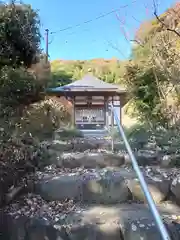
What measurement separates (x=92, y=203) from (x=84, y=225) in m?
0.42

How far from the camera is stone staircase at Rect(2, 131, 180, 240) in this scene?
191 centimetres

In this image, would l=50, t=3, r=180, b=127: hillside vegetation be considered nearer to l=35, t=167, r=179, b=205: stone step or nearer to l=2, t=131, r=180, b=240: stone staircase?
l=2, t=131, r=180, b=240: stone staircase

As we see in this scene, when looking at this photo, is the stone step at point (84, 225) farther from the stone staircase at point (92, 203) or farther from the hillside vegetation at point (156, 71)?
the hillside vegetation at point (156, 71)

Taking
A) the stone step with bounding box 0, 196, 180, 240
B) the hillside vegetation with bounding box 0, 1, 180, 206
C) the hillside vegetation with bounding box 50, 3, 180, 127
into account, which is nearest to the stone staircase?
the stone step with bounding box 0, 196, 180, 240

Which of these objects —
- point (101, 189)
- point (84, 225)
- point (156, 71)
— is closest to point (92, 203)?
point (101, 189)

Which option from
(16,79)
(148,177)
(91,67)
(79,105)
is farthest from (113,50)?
(91,67)

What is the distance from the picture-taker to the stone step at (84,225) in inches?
74.5

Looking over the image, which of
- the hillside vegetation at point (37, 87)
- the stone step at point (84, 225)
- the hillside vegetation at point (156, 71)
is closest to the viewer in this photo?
the stone step at point (84, 225)

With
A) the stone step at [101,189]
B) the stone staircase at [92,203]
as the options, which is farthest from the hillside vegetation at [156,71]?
the stone step at [101,189]

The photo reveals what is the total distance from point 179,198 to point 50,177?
1.08m

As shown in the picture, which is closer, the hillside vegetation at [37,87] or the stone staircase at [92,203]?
the stone staircase at [92,203]

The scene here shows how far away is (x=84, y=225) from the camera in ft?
6.35

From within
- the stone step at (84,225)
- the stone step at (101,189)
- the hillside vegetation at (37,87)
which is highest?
the hillside vegetation at (37,87)

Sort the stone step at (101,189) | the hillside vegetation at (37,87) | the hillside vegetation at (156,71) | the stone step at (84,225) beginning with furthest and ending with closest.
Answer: the hillside vegetation at (156,71), the hillside vegetation at (37,87), the stone step at (101,189), the stone step at (84,225)
